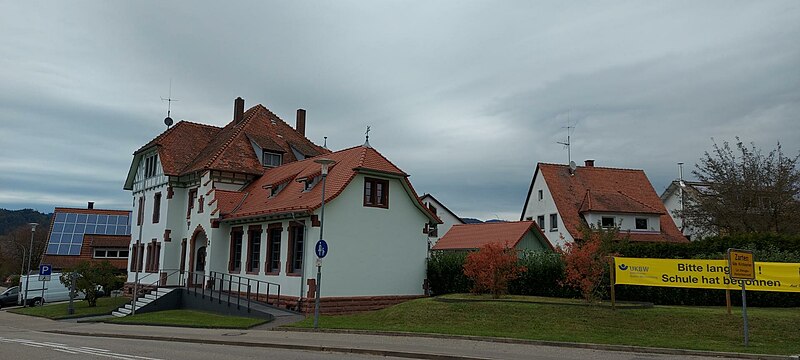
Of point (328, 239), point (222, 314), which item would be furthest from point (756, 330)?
point (222, 314)

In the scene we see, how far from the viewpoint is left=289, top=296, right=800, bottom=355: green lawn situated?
15320 millimetres

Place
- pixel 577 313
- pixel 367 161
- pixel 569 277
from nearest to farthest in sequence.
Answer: pixel 577 313
pixel 569 277
pixel 367 161

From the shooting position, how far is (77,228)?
208 feet

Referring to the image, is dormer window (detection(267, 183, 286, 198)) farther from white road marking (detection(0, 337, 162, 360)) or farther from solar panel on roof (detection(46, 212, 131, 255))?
solar panel on roof (detection(46, 212, 131, 255))

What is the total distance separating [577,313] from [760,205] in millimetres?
20223

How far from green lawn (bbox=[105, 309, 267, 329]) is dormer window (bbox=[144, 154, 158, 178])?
12.4 metres

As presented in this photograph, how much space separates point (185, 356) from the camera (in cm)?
1333

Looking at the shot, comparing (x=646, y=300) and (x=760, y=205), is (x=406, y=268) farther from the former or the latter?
(x=760, y=205)

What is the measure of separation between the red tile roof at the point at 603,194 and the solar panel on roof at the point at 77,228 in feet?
144

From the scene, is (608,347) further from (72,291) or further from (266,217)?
(72,291)

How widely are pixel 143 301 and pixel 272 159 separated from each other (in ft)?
33.4

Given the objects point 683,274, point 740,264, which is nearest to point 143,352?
point 740,264

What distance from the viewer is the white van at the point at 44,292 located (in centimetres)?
4334

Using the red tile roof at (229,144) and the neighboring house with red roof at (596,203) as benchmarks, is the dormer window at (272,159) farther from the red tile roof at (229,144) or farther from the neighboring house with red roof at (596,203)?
the neighboring house with red roof at (596,203)
